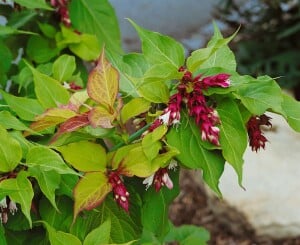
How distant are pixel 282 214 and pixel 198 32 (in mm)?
3178

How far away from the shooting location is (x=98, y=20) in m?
1.87

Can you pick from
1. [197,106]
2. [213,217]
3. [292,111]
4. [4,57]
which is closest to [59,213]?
[197,106]

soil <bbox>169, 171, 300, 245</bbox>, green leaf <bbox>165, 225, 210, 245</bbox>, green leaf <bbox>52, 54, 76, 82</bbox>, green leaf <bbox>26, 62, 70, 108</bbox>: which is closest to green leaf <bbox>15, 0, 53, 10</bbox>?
green leaf <bbox>52, 54, 76, 82</bbox>

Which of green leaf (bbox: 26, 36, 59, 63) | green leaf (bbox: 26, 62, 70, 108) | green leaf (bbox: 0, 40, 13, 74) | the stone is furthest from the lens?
the stone

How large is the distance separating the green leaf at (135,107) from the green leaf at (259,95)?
0.45 ft

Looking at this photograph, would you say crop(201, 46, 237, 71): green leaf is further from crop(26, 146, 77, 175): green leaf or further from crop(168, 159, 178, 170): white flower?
crop(26, 146, 77, 175): green leaf

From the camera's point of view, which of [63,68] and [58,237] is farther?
→ [63,68]

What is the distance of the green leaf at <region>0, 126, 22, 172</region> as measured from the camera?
1171 mm

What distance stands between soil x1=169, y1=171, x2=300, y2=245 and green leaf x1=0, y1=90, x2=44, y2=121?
238cm

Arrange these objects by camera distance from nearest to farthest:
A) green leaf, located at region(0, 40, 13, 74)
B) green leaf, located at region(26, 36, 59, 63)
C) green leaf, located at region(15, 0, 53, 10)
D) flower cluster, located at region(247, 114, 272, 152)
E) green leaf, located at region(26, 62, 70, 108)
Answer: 1. flower cluster, located at region(247, 114, 272, 152)
2. green leaf, located at region(26, 62, 70, 108)
3. green leaf, located at region(15, 0, 53, 10)
4. green leaf, located at region(0, 40, 13, 74)
5. green leaf, located at region(26, 36, 59, 63)

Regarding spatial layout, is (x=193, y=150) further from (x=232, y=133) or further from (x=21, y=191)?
(x=21, y=191)

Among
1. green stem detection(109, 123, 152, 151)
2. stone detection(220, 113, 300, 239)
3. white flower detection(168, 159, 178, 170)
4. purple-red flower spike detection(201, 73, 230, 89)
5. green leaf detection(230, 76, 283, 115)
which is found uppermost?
purple-red flower spike detection(201, 73, 230, 89)

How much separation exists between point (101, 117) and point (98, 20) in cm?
72

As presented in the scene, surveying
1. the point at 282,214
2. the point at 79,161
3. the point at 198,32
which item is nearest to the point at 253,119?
the point at 79,161
